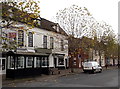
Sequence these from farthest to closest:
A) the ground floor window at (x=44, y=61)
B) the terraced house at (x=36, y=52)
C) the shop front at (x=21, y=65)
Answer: the ground floor window at (x=44, y=61) → the terraced house at (x=36, y=52) → the shop front at (x=21, y=65)

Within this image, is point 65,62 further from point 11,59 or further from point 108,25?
point 11,59

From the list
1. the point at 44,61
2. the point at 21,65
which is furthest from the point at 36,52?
the point at 21,65

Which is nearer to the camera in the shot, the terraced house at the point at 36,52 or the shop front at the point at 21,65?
the shop front at the point at 21,65

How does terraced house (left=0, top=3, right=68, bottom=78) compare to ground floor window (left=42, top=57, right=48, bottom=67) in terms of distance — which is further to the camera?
ground floor window (left=42, top=57, right=48, bottom=67)

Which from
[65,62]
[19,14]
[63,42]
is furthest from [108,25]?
[19,14]

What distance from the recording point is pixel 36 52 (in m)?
31.1

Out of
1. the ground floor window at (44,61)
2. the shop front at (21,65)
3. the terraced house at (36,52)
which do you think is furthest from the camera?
the ground floor window at (44,61)

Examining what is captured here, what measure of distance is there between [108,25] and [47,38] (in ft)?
50.6

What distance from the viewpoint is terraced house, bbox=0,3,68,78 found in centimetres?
2293

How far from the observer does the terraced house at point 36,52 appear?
903 inches

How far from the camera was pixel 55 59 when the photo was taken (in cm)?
3747

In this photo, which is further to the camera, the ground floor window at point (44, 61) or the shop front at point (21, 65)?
the ground floor window at point (44, 61)

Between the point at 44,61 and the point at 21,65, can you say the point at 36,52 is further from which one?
the point at 21,65

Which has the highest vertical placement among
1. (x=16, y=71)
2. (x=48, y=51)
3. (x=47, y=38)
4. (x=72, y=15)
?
(x=72, y=15)
